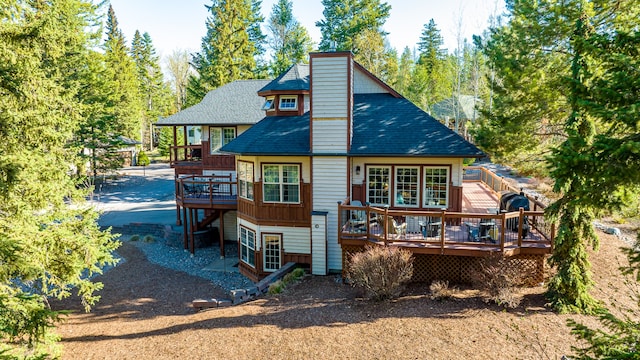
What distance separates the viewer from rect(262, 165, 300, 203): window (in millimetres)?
13977

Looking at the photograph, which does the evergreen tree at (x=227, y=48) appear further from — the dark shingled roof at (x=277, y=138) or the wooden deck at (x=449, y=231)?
the wooden deck at (x=449, y=231)

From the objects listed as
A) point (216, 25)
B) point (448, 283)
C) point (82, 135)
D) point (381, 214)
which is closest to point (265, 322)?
point (381, 214)

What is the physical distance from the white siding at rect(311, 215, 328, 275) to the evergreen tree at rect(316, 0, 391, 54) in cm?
2611

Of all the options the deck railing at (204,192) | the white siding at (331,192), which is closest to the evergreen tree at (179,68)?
the deck railing at (204,192)

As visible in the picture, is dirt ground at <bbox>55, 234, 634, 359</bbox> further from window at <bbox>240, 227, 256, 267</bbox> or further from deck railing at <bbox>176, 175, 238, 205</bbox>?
deck railing at <bbox>176, 175, 238, 205</bbox>

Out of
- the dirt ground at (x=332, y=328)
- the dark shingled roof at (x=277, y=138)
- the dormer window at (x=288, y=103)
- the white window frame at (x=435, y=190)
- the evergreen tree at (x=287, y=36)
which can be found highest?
the evergreen tree at (x=287, y=36)

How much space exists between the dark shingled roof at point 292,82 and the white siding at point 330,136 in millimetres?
3203

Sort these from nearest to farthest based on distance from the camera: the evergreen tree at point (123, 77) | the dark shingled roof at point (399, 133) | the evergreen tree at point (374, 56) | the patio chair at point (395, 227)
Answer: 1. the patio chair at point (395, 227)
2. the dark shingled roof at point (399, 133)
3. the evergreen tree at point (374, 56)
4. the evergreen tree at point (123, 77)

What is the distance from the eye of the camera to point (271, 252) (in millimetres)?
14617

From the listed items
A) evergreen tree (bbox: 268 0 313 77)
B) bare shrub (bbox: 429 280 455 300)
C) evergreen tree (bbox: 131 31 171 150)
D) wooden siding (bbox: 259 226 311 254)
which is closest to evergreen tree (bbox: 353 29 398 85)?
evergreen tree (bbox: 268 0 313 77)

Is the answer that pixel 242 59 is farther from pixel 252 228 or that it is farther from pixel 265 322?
pixel 265 322

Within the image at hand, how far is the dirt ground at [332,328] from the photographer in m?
8.36

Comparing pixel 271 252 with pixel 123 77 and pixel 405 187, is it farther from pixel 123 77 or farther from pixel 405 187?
pixel 123 77

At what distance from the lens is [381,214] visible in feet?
38.5
